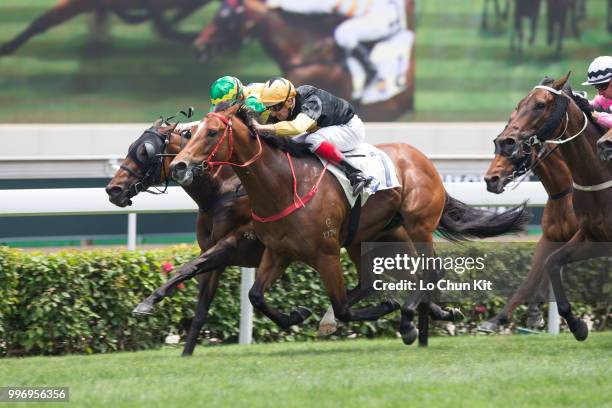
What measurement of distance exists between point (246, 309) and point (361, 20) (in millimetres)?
10321

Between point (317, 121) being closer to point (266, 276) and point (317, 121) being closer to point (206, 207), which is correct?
point (206, 207)

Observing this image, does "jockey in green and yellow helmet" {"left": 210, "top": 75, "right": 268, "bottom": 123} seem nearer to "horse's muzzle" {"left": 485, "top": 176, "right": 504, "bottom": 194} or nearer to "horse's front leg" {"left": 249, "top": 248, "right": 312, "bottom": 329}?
"horse's front leg" {"left": 249, "top": 248, "right": 312, "bottom": 329}

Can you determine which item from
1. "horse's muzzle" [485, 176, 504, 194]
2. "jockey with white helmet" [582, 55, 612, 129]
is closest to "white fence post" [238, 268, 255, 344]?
"horse's muzzle" [485, 176, 504, 194]

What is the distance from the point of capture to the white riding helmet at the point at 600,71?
23.4 ft

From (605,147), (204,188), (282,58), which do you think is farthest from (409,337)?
(282,58)

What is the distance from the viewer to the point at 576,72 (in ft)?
60.6

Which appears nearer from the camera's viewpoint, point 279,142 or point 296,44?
point 279,142

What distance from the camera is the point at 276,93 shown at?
6.77 m

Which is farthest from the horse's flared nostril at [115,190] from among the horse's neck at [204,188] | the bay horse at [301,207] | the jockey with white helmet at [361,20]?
the jockey with white helmet at [361,20]

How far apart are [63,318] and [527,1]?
12612mm

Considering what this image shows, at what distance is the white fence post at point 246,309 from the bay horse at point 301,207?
698 mm

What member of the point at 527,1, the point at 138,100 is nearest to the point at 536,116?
the point at 138,100

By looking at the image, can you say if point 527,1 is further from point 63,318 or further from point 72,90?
point 63,318

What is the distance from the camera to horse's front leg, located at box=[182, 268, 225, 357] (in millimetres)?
7047
